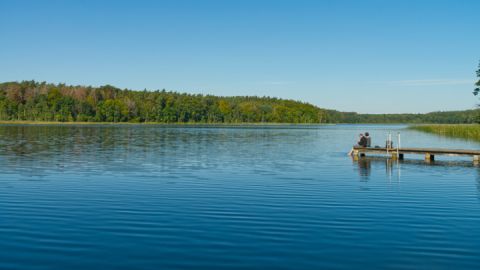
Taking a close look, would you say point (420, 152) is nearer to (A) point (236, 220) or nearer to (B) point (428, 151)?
(B) point (428, 151)

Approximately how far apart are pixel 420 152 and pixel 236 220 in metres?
29.7

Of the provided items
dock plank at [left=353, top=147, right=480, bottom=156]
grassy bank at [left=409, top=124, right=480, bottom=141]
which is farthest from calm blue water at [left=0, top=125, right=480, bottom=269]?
grassy bank at [left=409, top=124, right=480, bottom=141]

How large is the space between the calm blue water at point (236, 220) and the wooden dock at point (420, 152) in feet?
32.2

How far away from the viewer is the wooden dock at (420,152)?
38562 millimetres

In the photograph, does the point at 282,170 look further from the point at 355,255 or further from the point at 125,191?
the point at 355,255

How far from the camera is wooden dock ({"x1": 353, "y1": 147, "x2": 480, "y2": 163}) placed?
3856 cm

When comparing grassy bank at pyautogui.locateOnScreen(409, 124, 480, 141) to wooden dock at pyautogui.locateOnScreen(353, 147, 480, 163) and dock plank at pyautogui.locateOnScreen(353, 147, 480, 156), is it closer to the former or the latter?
wooden dock at pyautogui.locateOnScreen(353, 147, 480, 163)

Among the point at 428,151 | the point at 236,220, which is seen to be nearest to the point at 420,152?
the point at 428,151

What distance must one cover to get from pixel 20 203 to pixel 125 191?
185 inches

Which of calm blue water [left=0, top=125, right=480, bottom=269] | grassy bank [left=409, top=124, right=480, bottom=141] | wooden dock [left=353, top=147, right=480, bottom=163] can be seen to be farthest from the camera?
grassy bank [left=409, top=124, right=480, bottom=141]

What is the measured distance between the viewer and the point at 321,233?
13922 mm

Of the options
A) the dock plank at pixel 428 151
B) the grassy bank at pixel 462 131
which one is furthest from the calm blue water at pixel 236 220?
the grassy bank at pixel 462 131

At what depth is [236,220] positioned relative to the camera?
619 inches

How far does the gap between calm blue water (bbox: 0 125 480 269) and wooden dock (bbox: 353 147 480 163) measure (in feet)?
32.2
